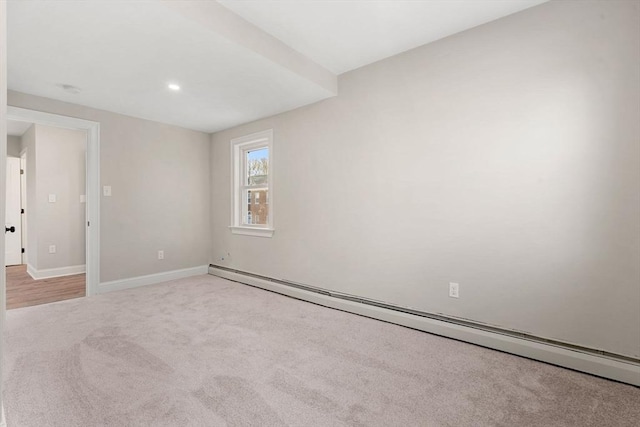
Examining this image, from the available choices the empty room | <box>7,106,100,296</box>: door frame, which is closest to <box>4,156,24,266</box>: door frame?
the empty room

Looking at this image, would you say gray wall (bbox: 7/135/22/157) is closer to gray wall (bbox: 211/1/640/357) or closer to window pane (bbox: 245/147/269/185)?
window pane (bbox: 245/147/269/185)

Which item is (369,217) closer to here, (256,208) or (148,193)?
(256,208)

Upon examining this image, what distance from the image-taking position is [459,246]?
254 cm

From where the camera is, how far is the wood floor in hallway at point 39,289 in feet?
12.0

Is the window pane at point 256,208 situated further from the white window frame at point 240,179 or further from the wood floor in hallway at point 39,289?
the wood floor in hallway at point 39,289

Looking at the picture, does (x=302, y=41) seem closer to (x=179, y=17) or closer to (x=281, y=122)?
(x=179, y=17)

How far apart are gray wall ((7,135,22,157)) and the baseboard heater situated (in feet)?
20.6

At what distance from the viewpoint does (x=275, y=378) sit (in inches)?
76.0

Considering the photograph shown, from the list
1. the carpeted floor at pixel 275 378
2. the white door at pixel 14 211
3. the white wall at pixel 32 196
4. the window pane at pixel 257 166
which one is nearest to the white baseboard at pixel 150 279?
the carpeted floor at pixel 275 378

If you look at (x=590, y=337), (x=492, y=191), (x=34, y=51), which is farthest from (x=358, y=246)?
(x=34, y=51)

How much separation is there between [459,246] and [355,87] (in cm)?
191

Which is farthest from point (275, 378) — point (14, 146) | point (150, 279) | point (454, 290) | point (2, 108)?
point (14, 146)

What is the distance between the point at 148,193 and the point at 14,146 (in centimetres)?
387

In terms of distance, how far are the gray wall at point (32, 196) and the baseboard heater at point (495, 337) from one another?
177 inches
